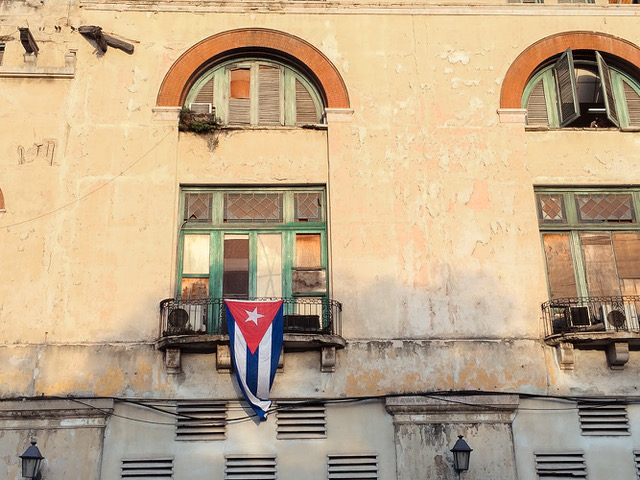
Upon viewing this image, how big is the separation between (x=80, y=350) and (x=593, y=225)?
35.5 feet

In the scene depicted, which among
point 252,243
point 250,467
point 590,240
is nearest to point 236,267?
point 252,243

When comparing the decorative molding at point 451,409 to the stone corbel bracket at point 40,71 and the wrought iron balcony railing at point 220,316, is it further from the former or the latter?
the stone corbel bracket at point 40,71

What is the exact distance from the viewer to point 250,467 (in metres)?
14.6

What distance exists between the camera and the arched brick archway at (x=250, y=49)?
17.2 metres

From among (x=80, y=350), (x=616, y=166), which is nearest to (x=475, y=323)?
(x=616, y=166)

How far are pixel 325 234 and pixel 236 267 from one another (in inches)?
77.2

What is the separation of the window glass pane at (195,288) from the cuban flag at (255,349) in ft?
4.15

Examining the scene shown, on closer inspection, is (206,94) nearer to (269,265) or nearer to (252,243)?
(252,243)

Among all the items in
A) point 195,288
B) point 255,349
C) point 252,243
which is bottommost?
point 255,349

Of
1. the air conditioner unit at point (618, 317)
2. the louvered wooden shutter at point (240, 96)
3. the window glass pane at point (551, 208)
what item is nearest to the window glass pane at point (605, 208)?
the window glass pane at point (551, 208)

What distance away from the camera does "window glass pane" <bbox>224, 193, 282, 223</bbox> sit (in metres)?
16.7

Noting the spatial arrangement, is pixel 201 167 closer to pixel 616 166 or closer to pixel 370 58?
pixel 370 58

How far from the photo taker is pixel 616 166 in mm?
17219

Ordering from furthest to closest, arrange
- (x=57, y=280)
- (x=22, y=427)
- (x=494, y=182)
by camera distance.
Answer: (x=494, y=182) < (x=57, y=280) < (x=22, y=427)
